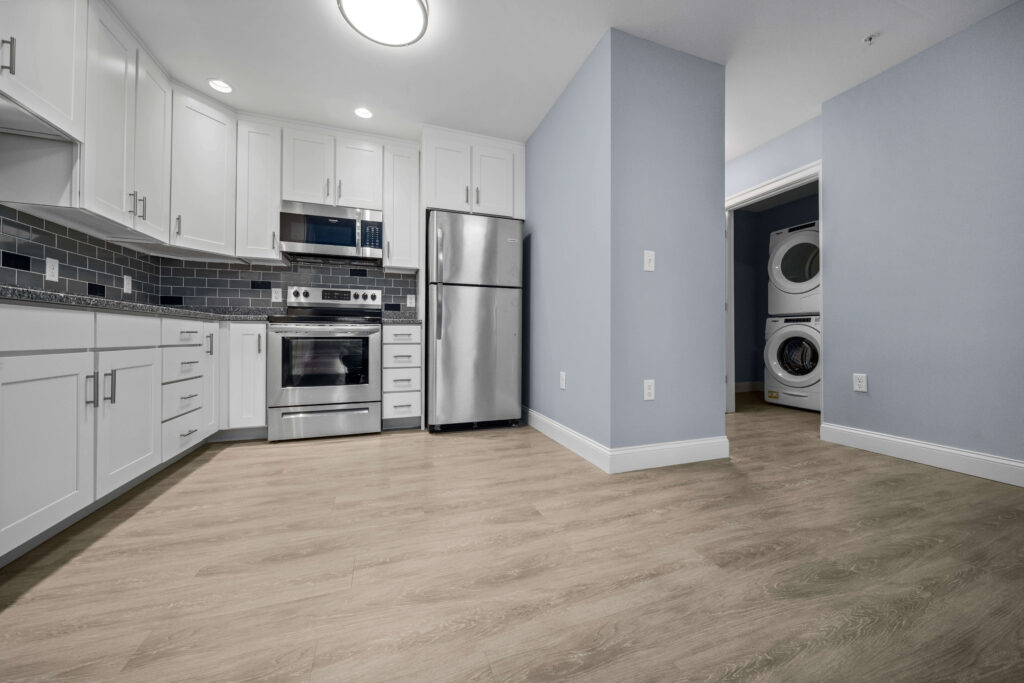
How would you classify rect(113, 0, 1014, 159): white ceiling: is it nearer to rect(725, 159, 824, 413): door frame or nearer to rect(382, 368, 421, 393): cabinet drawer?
rect(725, 159, 824, 413): door frame

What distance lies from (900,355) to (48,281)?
15.7 ft

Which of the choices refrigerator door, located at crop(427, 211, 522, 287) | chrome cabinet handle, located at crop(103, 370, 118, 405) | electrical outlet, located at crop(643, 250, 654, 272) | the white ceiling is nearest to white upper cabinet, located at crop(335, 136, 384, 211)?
the white ceiling

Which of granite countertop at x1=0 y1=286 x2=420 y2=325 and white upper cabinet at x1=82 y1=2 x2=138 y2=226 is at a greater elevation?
white upper cabinet at x1=82 y1=2 x2=138 y2=226

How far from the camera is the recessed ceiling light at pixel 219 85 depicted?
2.48 metres

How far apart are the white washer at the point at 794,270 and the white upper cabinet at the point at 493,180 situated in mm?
3042

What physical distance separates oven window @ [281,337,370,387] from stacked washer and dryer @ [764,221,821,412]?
407 centimetres

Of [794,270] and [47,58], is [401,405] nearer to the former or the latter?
[47,58]

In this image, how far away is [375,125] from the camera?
9.82 feet

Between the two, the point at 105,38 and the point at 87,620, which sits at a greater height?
the point at 105,38

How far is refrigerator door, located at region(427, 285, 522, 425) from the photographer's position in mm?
2885

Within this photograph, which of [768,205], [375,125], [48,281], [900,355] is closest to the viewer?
[48,281]

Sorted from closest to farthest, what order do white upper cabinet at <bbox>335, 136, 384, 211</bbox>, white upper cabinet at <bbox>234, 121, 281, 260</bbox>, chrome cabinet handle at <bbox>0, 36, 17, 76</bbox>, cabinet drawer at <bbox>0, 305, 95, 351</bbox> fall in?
cabinet drawer at <bbox>0, 305, 95, 351</bbox>
chrome cabinet handle at <bbox>0, 36, 17, 76</bbox>
white upper cabinet at <bbox>234, 121, 281, 260</bbox>
white upper cabinet at <bbox>335, 136, 384, 211</bbox>

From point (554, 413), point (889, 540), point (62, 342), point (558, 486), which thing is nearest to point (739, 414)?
point (554, 413)

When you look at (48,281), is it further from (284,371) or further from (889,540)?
(889,540)
